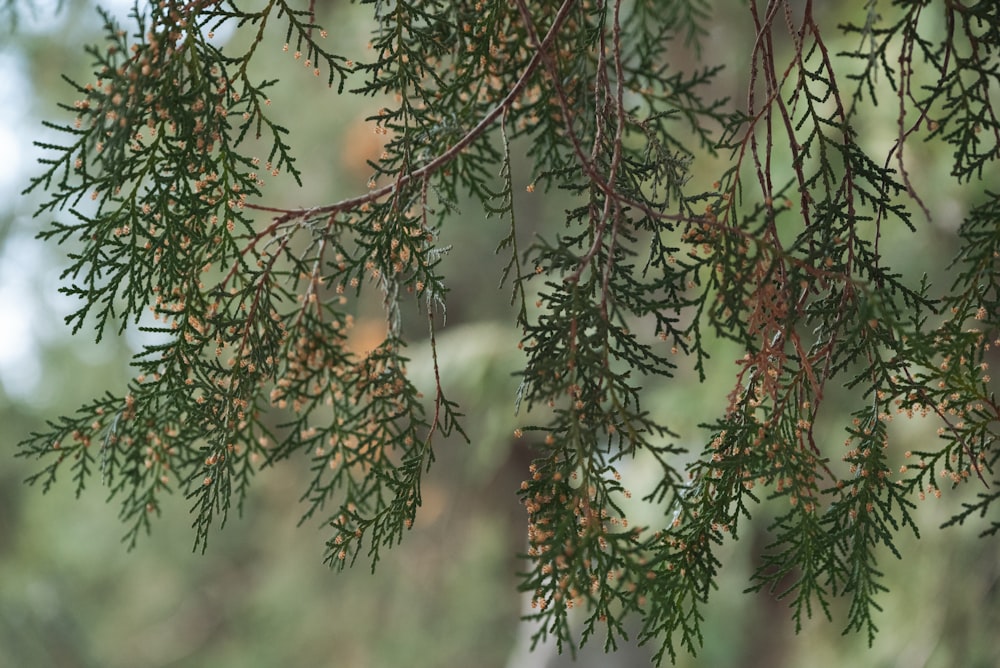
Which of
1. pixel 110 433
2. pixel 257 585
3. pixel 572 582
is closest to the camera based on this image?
pixel 572 582

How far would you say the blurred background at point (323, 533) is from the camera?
12.3ft

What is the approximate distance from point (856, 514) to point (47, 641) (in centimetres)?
540

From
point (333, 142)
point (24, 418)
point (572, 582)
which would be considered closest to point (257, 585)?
point (24, 418)

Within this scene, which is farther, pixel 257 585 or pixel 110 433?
pixel 257 585

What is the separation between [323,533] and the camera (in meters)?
6.06

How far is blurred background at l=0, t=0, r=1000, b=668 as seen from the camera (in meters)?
3.74

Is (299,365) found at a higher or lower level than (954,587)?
higher

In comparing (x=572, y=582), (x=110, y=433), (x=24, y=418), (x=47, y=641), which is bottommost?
(x=572, y=582)

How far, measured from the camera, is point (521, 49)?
1.46 m

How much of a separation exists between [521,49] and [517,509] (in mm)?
4101

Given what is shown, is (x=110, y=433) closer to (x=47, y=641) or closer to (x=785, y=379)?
(x=785, y=379)

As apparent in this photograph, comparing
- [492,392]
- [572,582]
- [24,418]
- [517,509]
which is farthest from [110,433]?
[24,418]

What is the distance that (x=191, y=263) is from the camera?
1110 millimetres

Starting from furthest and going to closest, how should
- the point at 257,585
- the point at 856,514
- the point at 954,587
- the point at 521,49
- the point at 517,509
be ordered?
1. the point at 257,585
2. the point at 517,509
3. the point at 954,587
4. the point at 521,49
5. the point at 856,514
